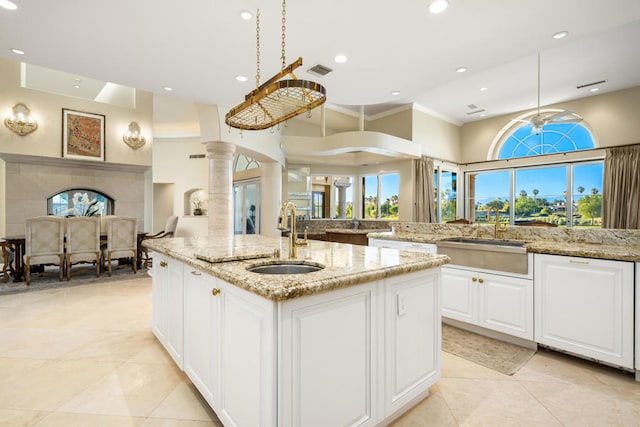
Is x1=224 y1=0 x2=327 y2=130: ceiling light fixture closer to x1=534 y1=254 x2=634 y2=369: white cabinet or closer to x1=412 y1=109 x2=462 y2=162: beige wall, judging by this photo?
x1=534 y1=254 x2=634 y2=369: white cabinet

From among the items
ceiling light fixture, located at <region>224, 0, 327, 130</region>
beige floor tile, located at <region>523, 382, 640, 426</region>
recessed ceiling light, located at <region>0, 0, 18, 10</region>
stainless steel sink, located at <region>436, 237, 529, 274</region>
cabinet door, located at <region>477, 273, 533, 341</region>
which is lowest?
beige floor tile, located at <region>523, 382, 640, 426</region>

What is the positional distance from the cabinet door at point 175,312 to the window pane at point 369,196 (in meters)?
6.19

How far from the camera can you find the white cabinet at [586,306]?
6.87ft

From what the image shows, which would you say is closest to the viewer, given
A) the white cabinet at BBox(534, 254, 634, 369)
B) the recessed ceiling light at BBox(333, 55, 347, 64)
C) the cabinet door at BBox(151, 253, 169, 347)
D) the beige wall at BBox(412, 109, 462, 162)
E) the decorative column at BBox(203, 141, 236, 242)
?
the white cabinet at BBox(534, 254, 634, 369)

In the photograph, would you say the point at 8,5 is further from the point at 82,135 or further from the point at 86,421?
the point at 82,135

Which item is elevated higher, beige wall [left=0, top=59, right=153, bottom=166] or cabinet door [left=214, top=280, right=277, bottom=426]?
beige wall [left=0, top=59, right=153, bottom=166]

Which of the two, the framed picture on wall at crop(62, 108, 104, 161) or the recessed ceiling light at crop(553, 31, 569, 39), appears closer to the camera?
the recessed ceiling light at crop(553, 31, 569, 39)

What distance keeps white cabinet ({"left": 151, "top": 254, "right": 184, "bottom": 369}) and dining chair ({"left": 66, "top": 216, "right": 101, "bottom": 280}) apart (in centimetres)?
361

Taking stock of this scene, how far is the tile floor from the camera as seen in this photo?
1714 millimetres

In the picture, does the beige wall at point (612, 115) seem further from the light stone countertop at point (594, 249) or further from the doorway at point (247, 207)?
the doorway at point (247, 207)

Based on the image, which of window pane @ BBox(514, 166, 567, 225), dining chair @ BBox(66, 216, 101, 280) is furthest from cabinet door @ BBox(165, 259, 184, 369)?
window pane @ BBox(514, 166, 567, 225)

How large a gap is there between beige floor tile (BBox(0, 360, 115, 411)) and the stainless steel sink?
3.05 m

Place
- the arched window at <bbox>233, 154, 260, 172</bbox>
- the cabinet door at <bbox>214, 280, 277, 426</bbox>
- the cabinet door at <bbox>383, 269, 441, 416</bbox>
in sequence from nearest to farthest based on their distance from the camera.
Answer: the cabinet door at <bbox>214, 280, 277, 426</bbox>, the cabinet door at <bbox>383, 269, 441, 416</bbox>, the arched window at <bbox>233, 154, 260, 172</bbox>

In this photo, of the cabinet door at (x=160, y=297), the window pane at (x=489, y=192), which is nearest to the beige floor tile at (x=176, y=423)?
the cabinet door at (x=160, y=297)
